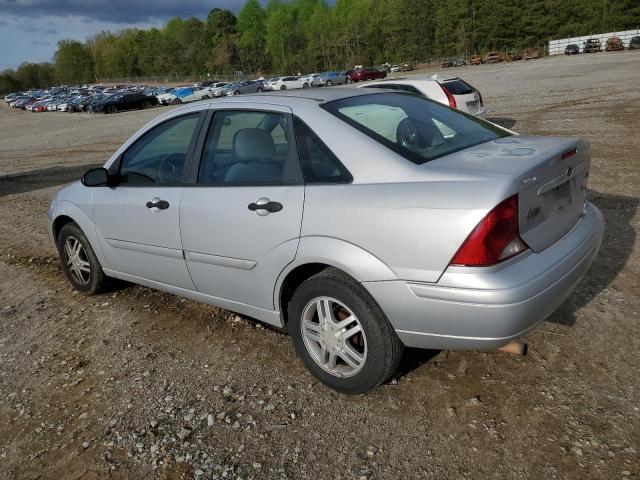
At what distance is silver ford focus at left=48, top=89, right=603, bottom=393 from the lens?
253 centimetres

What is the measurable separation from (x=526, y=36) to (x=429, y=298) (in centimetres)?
10350

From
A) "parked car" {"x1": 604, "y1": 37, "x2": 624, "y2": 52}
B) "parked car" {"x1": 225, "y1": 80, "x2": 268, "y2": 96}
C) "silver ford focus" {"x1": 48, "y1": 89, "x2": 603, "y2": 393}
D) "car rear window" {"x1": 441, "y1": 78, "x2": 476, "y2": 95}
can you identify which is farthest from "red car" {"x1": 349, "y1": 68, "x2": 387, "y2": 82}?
"silver ford focus" {"x1": 48, "y1": 89, "x2": 603, "y2": 393}

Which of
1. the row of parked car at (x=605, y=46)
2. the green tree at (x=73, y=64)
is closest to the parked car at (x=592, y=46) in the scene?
the row of parked car at (x=605, y=46)

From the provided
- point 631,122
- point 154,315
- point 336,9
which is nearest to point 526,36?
point 336,9

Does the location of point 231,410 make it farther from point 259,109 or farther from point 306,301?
point 259,109

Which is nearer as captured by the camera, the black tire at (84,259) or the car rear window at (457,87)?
the black tire at (84,259)

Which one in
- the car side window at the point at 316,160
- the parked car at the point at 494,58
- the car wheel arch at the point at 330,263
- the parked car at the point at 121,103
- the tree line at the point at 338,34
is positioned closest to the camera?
the car wheel arch at the point at 330,263

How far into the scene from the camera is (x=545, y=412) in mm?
2803

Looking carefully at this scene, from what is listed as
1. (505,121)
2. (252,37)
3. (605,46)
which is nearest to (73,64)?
(252,37)

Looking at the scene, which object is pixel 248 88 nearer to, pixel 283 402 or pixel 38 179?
pixel 38 179

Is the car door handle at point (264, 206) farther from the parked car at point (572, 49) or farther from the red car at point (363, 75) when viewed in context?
the parked car at point (572, 49)

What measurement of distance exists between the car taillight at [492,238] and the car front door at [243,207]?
0.94 metres

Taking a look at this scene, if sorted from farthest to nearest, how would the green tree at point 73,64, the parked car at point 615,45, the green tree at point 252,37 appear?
the green tree at point 73,64 < the green tree at point 252,37 < the parked car at point 615,45

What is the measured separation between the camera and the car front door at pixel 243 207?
3.10 m
